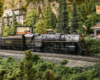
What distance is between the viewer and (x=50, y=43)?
15.4 metres

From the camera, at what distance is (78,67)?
8.88 m

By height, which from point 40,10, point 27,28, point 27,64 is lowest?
point 27,64

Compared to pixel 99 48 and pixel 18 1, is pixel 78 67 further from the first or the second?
pixel 18 1

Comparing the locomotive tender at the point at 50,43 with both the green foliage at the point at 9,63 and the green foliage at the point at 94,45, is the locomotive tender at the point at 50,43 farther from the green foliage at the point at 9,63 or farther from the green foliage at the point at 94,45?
the green foliage at the point at 9,63

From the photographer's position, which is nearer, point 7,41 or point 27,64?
point 27,64

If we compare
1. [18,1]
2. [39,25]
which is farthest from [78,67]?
[18,1]

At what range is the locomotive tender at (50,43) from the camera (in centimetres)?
1395

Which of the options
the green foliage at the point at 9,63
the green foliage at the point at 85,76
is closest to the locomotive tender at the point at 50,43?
the green foliage at the point at 9,63

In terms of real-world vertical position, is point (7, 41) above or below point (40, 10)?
below

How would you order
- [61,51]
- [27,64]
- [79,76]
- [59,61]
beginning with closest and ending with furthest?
[27,64]
[79,76]
[59,61]
[61,51]

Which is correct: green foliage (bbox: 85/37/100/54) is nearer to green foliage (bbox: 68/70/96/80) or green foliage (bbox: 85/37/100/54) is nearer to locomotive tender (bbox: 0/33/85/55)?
locomotive tender (bbox: 0/33/85/55)

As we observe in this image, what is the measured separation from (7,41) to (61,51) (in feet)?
28.3

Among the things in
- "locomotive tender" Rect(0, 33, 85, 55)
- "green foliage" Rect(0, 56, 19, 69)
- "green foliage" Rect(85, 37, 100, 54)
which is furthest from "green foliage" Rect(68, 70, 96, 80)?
"green foliage" Rect(85, 37, 100, 54)

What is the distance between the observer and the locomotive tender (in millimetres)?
13945
